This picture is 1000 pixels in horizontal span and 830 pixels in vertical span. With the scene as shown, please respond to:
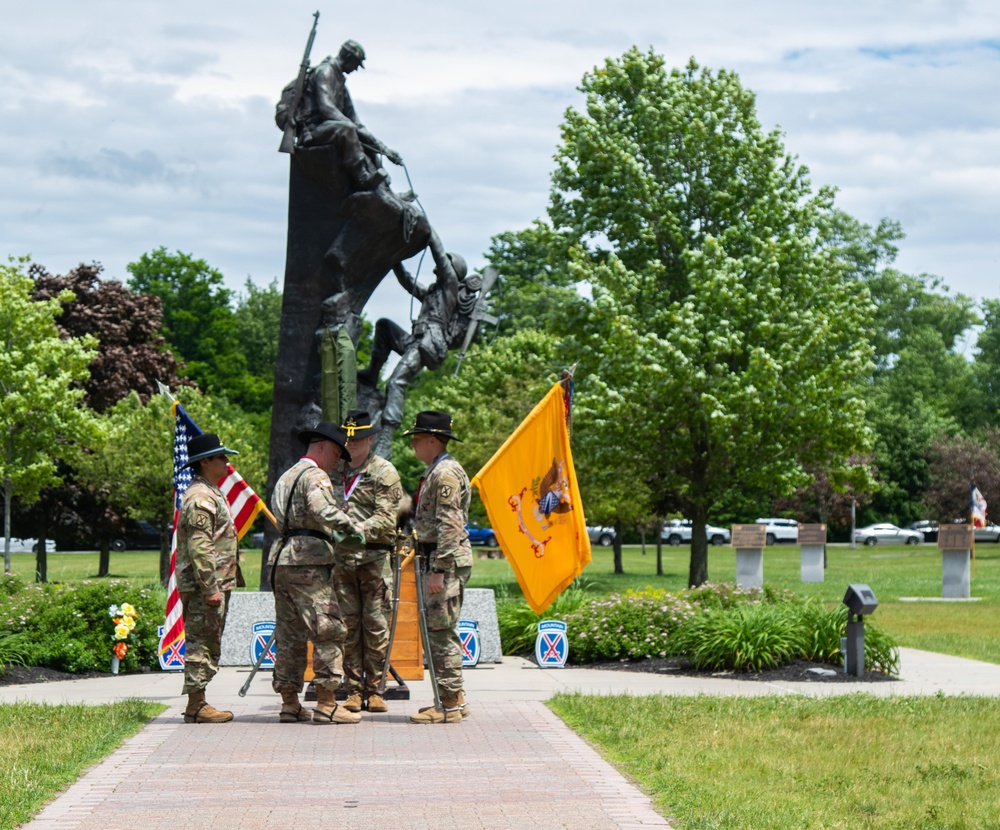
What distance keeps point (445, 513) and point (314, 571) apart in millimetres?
986

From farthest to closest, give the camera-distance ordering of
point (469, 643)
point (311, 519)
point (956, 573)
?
point (956, 573) < point (469, 643) < point (311, 519)

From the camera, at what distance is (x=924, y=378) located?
78.2 meters

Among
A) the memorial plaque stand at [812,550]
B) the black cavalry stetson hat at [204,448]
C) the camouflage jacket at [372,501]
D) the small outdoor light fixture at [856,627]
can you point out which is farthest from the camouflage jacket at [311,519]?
the memorial plaque stand at [812,550]

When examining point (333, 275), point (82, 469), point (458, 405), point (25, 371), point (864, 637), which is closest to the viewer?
point (864, 637)

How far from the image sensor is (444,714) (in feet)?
34.0

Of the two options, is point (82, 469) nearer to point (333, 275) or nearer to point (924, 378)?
point (333, 275)

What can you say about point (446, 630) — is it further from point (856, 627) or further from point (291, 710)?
point (856, 627)

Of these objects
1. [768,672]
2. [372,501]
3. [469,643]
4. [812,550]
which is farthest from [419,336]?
[812,550]

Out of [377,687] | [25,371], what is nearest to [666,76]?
[25,371]

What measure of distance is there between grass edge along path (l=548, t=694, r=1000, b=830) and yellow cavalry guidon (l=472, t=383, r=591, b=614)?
137 centimetres

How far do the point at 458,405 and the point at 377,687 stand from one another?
38338mm

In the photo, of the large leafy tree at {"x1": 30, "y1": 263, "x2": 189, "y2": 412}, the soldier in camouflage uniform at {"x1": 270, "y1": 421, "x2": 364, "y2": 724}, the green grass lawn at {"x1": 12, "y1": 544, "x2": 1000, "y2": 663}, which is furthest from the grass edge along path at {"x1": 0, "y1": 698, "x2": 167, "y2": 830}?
the large leafy tree at {"x1": 30, "y1": 263, "x2": 189, "y2": 412}

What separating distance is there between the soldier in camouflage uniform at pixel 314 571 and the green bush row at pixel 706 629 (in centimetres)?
509

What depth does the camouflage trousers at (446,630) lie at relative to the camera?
10.2 m
